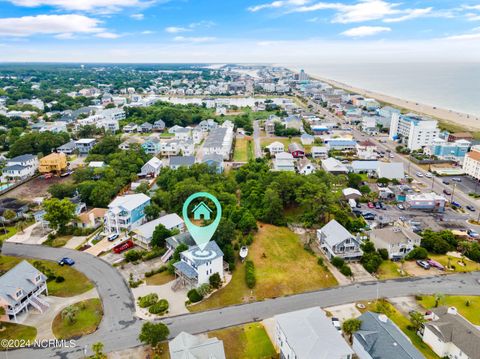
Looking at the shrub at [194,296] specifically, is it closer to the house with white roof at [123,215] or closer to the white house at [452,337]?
the house with white roof at [123,215]

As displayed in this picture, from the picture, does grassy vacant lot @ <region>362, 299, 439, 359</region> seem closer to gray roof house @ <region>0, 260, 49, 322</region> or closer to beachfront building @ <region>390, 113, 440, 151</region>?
gray roof house @ <region>0, 260, 49, 322</region>

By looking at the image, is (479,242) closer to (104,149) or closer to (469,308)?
(469,308)

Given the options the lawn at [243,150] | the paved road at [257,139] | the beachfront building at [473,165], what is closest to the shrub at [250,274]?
the lawn at [243,150]

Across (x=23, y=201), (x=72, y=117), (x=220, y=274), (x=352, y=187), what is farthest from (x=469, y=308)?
(x=72, y=117)

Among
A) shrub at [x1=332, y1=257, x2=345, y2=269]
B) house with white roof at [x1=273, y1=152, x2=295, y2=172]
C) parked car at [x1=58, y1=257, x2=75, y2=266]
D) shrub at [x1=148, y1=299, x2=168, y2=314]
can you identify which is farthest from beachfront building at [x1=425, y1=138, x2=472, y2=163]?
parked car at [x1=58, y1=257, x2=75, y2=266]

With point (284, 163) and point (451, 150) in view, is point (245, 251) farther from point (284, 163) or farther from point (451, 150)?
point (451, 150)

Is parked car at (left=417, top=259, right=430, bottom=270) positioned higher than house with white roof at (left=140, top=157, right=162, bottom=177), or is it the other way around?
house with white roof at (left=140, top=157, right=162, bottom=177)
